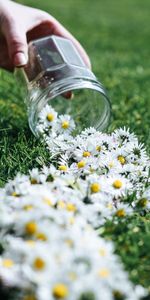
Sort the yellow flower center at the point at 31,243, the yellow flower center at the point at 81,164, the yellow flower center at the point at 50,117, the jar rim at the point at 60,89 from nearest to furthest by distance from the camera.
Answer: the yellow flower center at the point at 31,243, the yellow flower center at the point at 81,164, the jar rim at the point at 60,89, the yellow flower center at the point at 50,117

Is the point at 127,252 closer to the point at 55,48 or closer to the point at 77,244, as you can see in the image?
the point at 77,244

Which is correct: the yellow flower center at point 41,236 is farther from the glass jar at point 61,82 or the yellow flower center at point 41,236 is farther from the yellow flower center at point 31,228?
the glass jar at point 61,82

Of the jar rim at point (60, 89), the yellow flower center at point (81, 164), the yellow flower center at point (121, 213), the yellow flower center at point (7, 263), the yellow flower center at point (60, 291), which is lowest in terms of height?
the yellow flower center at point (60, 291)

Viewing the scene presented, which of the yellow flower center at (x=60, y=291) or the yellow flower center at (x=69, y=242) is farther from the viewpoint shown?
the yellow flower center at (x=69, y=242)

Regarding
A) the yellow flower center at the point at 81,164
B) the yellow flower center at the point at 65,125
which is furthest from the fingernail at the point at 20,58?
the yellow flower center at the point at 81,164

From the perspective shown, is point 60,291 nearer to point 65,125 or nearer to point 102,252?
point 102,252

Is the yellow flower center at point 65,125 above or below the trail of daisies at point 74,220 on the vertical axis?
above
